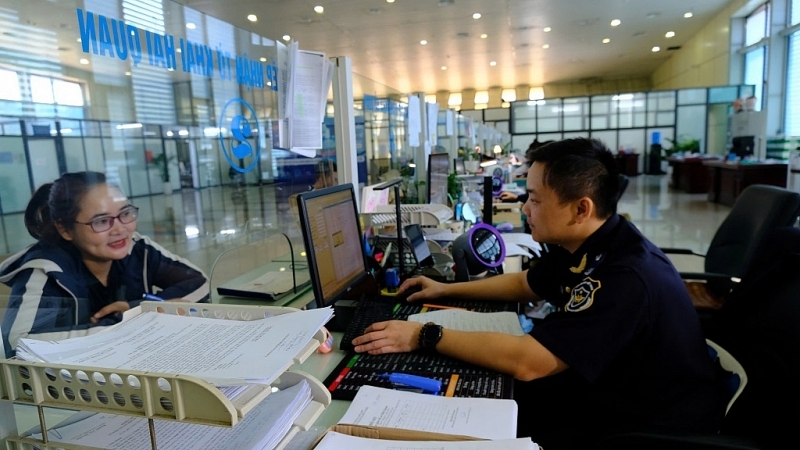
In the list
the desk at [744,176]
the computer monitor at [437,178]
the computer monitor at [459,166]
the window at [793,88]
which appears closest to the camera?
the computer monitor at [437,178]

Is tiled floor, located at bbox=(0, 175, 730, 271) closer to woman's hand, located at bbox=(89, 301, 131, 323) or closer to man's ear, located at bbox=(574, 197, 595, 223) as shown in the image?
woman's hand, located at bbox=(89, 301, 131, 323)

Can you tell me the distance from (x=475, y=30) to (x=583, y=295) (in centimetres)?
1151

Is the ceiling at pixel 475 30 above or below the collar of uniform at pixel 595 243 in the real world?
above

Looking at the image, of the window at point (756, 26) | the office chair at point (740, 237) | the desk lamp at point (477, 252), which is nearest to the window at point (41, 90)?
the desk lamp at point (477, 252)

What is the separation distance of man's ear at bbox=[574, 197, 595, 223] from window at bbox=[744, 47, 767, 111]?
40.8 ft

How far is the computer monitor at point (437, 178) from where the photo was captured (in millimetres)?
3295

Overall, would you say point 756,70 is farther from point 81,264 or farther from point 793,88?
point 81,264

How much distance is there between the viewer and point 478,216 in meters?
3.46

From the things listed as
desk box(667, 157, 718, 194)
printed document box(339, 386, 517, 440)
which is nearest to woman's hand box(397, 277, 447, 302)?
printed document box(339, 386, 517, 440)

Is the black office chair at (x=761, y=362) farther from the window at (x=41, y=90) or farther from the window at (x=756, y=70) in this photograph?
the window at (x=756, y=70)

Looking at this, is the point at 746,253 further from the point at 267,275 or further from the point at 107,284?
the point at 107,284

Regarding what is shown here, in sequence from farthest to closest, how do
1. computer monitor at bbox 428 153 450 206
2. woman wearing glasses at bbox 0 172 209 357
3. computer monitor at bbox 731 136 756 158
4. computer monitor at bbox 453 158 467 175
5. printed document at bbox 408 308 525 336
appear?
1. computer monitor at bbox 731 136 756 158
2. computer monitor at bbox 453 158 467 175
3. computer monitor at bbox 428 153 450 206
4. printed document at bbox 408 308 525 336
5. woman wearing glasses at bbox 0 172 209 357

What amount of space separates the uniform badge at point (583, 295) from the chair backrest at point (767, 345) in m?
0.37

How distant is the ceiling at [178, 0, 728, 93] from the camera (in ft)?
31.8
